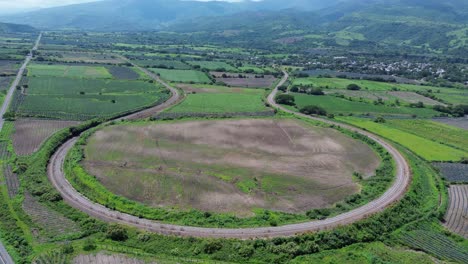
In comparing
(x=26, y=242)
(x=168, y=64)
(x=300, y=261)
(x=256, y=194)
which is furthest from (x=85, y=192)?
(x=168, y=64)

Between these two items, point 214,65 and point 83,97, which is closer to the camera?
point 83,97

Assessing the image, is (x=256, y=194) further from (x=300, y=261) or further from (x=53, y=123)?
(x=53, y=123)

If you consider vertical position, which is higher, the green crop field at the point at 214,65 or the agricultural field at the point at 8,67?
the green crop field at the point at 214,65

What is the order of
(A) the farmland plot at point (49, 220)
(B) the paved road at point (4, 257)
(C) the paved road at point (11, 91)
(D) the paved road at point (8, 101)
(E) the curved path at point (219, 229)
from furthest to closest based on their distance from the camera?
1. (C) the paved road at point (11, 91)
2. (E) the curved path at point (219, 229)
3. (A) the farmland plot at point (49, 220)
4. (D) the paved road at point (8, 101)
5. (B) the paved road at point (4, 257)

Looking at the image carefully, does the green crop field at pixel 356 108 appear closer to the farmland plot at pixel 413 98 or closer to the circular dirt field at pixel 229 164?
the farmland plot at pixel 413 98

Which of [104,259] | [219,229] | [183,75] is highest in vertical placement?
[183,75]

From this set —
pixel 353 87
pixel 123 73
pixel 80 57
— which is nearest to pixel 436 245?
pixel 353 87

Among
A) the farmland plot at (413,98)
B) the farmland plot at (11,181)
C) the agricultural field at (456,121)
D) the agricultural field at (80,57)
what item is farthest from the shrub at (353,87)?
the farmland plot at (11,181)

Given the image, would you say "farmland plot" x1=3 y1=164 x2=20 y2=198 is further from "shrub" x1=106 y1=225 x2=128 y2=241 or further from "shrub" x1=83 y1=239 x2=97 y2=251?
"shrub" x1=106 y1=225 x2=128 y2=241

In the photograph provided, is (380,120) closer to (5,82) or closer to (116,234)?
(116,234)
